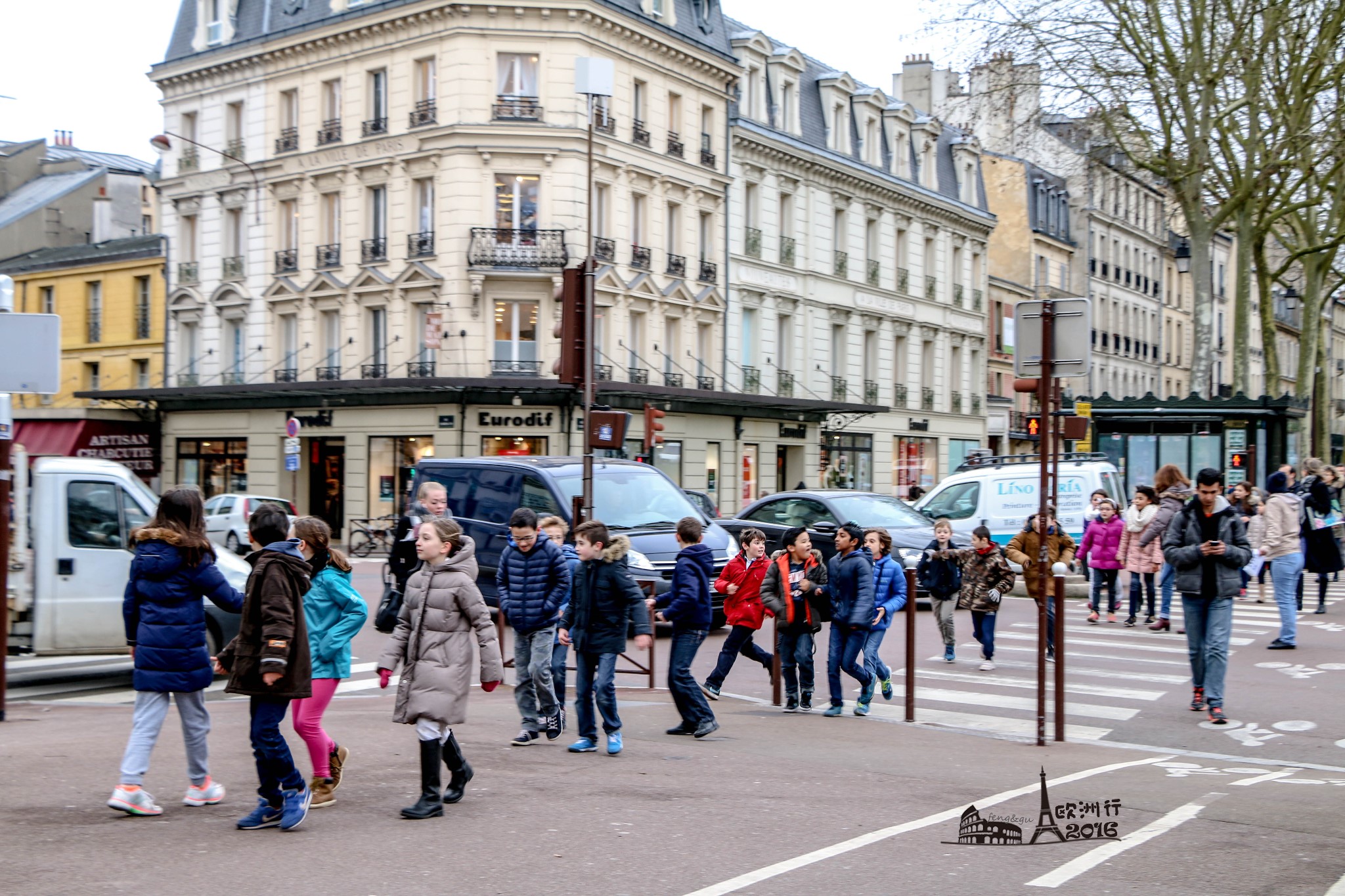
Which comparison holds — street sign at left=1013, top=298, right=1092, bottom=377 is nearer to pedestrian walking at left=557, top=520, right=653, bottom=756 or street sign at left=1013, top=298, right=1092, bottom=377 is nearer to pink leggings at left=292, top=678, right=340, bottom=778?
pedestrian walking at left=557, top=520, right=653, bottom=756

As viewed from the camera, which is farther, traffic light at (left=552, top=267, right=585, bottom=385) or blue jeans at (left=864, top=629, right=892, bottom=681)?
traffic light at (left=552, top=267, right=585, bottom=385)

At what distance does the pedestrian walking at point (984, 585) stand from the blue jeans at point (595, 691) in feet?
17.5

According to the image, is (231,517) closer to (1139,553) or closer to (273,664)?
(1139,553)

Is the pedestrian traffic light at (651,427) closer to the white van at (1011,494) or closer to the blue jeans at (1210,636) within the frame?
the white van at (1011,494)

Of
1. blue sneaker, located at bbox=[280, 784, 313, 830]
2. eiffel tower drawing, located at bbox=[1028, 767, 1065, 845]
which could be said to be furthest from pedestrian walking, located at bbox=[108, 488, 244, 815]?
eiffel tower drawing, located at bbox=[1028, 767, 1065, 845]

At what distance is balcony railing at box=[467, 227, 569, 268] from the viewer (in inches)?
1332

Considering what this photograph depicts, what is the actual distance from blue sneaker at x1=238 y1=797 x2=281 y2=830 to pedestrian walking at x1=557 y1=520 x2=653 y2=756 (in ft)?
8.50

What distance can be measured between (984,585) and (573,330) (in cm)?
464

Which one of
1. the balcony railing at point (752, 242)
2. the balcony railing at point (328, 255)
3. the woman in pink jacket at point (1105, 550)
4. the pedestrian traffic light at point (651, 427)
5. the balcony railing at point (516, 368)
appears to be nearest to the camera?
the woman in pink jacket at point (1105, 550)

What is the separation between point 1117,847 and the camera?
631cm

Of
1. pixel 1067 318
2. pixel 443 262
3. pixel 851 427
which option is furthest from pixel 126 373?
pixel 1067 318

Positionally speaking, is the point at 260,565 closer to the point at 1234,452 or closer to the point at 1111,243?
the point at 1234,452

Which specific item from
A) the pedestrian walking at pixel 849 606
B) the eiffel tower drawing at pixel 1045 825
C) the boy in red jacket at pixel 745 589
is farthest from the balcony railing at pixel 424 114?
the eiffel tower drawing at pixel 1045 825

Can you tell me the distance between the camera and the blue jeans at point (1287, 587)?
14242mm
